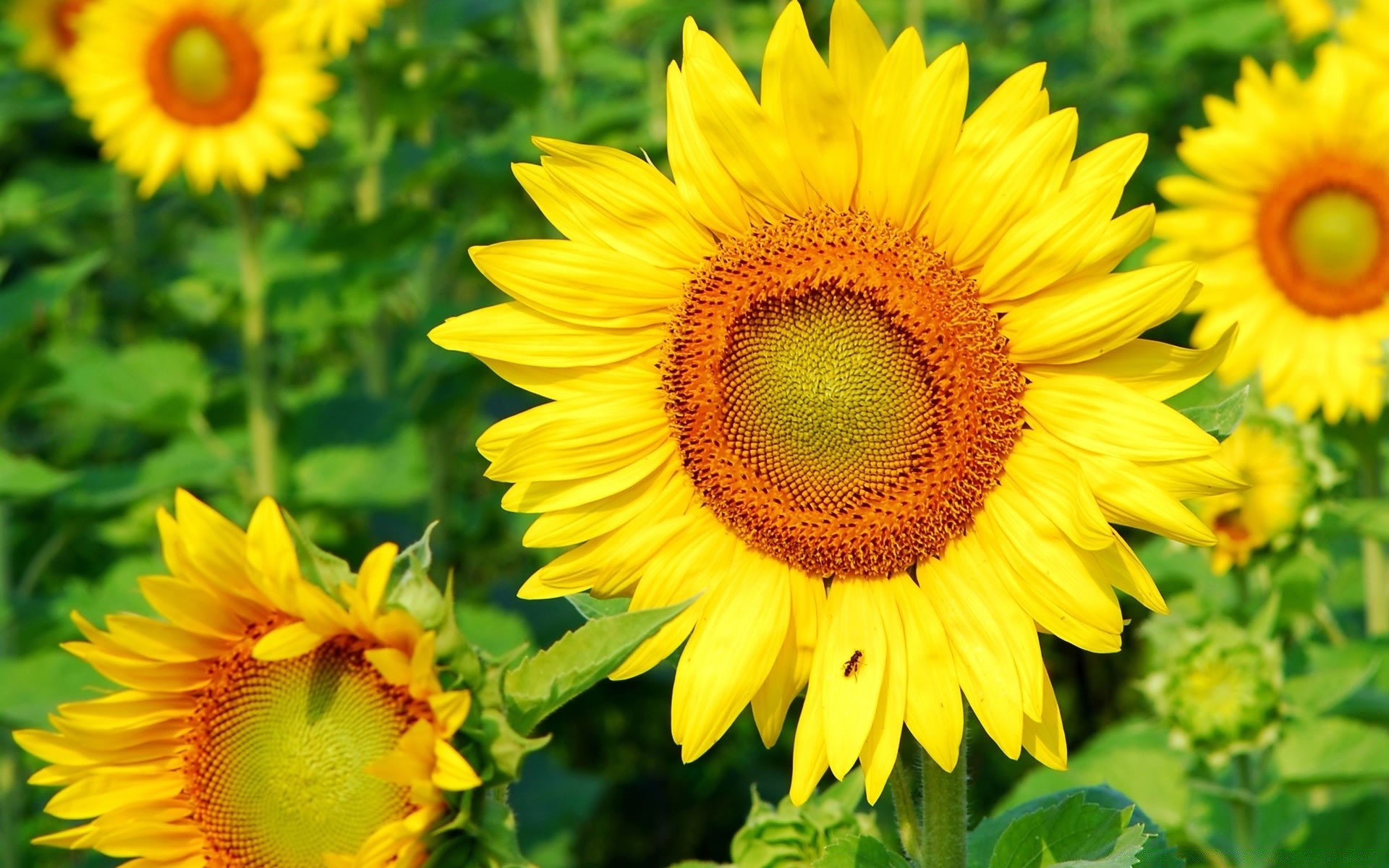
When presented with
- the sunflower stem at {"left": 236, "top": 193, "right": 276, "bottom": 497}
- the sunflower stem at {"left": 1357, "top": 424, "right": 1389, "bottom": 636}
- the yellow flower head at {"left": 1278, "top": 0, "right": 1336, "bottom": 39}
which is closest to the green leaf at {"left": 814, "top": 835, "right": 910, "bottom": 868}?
the sunflower stem at {"left": 1357, "top": 424, "right": 1389, "bottom": 636}

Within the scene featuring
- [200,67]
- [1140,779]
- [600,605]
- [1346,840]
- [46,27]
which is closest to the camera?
[600,605]

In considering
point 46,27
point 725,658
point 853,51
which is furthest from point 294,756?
point 46,27

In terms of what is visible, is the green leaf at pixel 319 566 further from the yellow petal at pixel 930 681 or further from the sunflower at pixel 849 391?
the yellow petal at pixel 930 681

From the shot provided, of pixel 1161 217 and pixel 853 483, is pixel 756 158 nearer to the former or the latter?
pixel 853 483

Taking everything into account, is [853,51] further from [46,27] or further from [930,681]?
[46,27]

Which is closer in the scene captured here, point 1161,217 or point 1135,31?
point 1161,217

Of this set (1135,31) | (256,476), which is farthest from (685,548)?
(1135,31)
